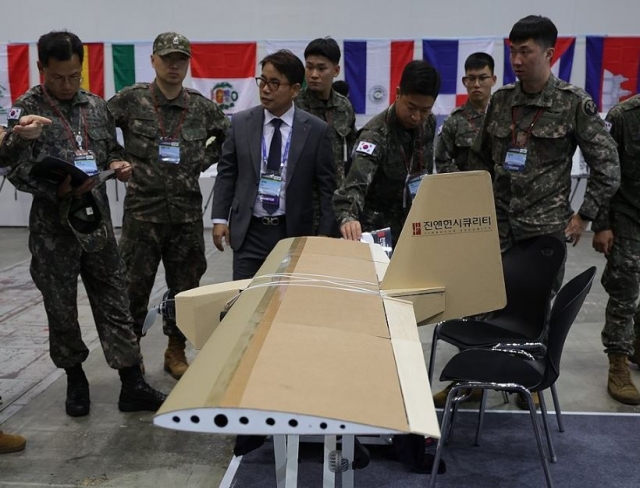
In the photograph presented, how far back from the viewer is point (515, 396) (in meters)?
3.01

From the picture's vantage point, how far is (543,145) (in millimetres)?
2676

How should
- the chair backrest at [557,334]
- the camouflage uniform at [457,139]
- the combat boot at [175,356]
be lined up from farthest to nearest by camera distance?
the camouflage uniform at [457,139] < the combat boot at [175,356] < the chair backrest at [557,334]

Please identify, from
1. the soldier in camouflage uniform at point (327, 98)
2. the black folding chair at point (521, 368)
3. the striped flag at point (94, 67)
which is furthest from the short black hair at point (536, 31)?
the striped flag at point (94, 67)

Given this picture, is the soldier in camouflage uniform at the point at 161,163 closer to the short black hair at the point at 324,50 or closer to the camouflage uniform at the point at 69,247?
the camouflage uniform at the point at 69,247

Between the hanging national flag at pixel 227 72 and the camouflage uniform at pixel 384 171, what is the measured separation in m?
4.35

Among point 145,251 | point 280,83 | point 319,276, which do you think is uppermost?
point 280,83

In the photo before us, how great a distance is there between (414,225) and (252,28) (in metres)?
5.78

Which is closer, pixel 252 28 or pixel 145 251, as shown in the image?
pixel 145 251

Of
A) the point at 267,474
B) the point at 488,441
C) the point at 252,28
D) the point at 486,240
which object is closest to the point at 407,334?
the point at 486,240

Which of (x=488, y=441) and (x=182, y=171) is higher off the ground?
(x=182, y=171)

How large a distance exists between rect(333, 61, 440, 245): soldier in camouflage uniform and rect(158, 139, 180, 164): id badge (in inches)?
34.0

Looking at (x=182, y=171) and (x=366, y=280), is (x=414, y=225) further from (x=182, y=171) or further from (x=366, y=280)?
(x=182, y=171)

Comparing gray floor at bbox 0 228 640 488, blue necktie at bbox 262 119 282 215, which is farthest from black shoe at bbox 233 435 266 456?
blue necktie at bbox 262 119 282 215

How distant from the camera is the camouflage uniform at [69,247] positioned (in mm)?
2475
